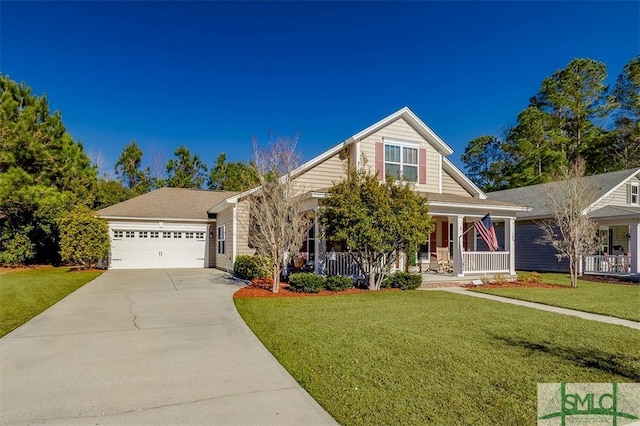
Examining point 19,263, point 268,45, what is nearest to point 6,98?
point 19,263

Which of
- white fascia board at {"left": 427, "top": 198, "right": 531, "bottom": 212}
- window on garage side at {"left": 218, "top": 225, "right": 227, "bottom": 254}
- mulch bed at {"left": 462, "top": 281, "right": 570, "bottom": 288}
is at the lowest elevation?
mulch bed at {"left": 462, "top": 281, "right": 570, "bottom": 288}

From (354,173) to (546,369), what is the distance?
27.1ft

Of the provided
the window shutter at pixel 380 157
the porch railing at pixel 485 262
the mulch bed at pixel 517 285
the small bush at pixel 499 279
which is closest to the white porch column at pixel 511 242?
the porch railing at pixel 485 262

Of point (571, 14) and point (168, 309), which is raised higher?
point (571, 14)

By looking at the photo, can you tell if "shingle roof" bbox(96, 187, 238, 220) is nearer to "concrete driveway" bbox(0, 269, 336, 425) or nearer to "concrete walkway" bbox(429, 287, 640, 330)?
"concrete driveway" bbox(0, 269, 336, 425)

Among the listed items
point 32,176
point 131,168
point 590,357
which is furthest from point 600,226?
point 131,168

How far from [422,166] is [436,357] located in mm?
12673

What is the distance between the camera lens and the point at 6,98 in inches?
757

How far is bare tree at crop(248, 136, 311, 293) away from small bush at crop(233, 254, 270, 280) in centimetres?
131

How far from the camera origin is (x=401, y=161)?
1653 cm

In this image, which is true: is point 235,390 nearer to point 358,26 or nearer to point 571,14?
point 358,26

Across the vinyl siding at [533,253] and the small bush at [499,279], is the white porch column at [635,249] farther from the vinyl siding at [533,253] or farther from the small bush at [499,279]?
the small bush at [499,279]

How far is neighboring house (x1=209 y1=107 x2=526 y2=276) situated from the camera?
15086 mm

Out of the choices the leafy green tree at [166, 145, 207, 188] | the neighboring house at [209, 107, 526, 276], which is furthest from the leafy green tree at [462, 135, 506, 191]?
the leafy green tree at [166, 145, 207, 188]
